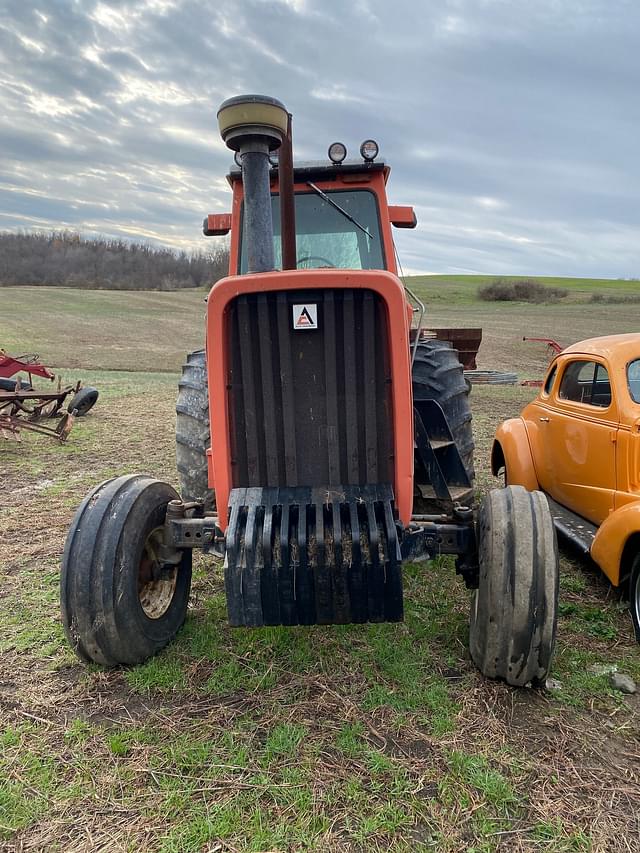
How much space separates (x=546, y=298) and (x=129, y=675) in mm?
48966

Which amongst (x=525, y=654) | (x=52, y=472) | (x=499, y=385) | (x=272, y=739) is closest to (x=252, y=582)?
(x=272, y=739)

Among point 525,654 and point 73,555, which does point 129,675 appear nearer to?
point 73,555

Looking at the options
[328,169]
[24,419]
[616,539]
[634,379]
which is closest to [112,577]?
[616,539]

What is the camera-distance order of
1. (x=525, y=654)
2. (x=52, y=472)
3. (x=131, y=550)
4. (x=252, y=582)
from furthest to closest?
(x=52, y=472) → (x=131, y=550) → (x=525, y=654) → (x=252, y=582)

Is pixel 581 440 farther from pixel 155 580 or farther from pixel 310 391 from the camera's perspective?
pixel 155 580

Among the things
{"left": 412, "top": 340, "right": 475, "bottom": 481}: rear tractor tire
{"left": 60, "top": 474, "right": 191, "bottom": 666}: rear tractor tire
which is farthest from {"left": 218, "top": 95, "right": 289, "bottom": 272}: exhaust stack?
{"left": 412, "top": 340, "right": 475, "bottom": 481}: rear tractor tire

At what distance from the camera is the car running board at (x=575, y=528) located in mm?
4031

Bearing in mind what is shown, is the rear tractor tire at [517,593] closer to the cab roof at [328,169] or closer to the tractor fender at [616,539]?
the tractor fender at [616,539]

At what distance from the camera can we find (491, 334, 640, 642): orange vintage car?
3627 mm

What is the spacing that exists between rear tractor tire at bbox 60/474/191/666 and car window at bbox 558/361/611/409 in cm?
316

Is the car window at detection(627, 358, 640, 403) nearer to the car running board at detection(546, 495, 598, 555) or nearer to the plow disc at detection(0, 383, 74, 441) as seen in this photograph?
the car running board at detection(546, 495, 598, 555)

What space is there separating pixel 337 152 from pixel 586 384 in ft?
8.25

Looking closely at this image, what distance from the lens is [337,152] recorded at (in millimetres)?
4102

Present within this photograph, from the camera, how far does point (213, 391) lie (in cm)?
287
